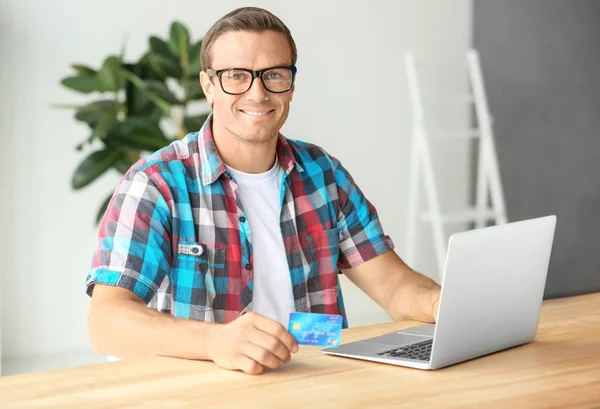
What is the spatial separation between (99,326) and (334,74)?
3.18 meters

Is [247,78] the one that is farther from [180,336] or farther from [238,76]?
[180,336]

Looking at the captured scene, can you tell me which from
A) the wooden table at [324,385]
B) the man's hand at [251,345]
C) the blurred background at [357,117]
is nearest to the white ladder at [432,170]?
the blurred background at [357,117]

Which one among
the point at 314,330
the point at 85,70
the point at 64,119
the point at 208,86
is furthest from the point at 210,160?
the point at 64,119

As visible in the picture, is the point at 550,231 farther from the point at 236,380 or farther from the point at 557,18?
the point at 557,18

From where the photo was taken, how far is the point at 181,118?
3.62 metres

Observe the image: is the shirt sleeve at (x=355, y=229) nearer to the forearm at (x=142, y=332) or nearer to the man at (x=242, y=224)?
the man at (x=242, y=224)

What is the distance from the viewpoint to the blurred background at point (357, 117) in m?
3.89

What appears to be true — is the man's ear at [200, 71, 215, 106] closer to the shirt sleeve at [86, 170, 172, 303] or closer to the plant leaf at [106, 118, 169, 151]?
the shirt sleeve at [86, 170, 172, 303]

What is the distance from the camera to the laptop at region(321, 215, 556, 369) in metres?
1.36

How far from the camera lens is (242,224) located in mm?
1947

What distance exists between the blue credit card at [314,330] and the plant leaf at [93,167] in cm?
211

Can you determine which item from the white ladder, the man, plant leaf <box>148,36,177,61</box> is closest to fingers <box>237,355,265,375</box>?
the man

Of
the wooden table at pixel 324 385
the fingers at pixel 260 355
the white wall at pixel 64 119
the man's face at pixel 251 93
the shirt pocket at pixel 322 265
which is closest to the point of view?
the wooden table at pixel 324 385

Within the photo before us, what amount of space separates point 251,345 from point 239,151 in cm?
74
